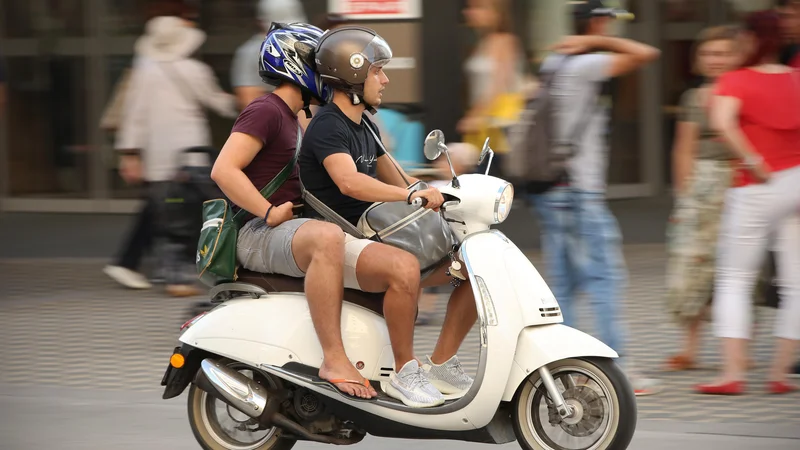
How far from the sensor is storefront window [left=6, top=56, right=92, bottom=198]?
14.6m

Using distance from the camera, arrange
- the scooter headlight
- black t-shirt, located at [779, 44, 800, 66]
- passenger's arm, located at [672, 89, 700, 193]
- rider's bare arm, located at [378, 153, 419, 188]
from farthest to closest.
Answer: passenger's arm, located at [672, 89, 700, 193] < black t-shirt, located at [779, 44, 800, 66] < rider's bare arm, located at [378, 153, 419, 188] < the scooter headlight

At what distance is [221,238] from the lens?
5.44 meters

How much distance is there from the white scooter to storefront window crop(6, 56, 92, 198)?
9459 millimetres

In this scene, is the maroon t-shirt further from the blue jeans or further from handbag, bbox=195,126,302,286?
the blue jeans

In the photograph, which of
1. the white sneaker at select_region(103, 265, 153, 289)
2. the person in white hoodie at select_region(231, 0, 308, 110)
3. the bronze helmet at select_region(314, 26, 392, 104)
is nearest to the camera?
the bronze helmet at select_region(314, 26, 392, 104)

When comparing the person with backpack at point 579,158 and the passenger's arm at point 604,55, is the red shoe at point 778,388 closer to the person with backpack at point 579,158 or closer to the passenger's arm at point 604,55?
the person with backpack at point 579,158

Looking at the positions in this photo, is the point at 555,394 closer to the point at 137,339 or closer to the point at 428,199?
the point at 428,199

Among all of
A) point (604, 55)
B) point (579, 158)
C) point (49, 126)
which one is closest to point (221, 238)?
point (579, 158)

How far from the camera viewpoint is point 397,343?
5242 millimetres

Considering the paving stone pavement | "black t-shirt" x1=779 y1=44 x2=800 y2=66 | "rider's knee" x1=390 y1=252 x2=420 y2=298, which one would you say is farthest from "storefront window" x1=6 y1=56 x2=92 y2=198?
"rider's knee" x1=390 y1=252 x2=420 y2=298

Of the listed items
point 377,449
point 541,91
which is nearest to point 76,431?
point 377,449

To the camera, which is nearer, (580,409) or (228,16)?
(580,409)

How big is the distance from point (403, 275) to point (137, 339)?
371 cm

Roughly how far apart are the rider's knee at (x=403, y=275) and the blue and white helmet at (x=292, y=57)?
0.74 m
